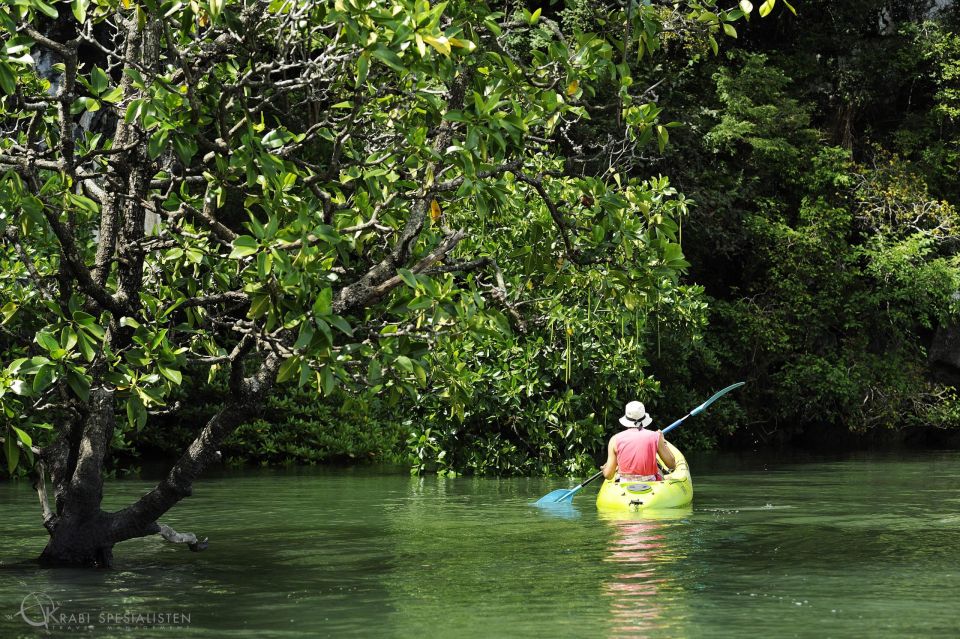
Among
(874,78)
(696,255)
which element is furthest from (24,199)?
(874,78)

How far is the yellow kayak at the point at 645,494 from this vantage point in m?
15.5

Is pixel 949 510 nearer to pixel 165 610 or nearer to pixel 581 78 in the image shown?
pixel 581 78

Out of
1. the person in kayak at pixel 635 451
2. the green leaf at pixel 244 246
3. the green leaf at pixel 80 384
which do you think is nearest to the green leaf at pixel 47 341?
the green leaf at pixel 80 384

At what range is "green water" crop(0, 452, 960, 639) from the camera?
8.02 meters

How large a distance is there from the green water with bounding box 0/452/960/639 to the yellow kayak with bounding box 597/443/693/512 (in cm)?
28

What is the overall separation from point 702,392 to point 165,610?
22.6 metres

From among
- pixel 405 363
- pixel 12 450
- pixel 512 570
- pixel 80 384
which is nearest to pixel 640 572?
pixel 512 570

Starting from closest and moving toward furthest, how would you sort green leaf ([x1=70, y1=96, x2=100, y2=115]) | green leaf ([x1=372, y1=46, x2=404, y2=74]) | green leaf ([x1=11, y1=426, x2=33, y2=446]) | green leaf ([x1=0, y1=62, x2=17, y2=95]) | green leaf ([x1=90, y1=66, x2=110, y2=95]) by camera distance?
green leaf ([x1=0, y1=62, x2=17, y2=95])
green leaf ([x1=372, y1=46, x2=404, y2=74])
green leaf ([x1=11, y1=426, x2=33, y2=446])
green leaf ([x1=90, y1=66, x2=110, y2=95])
green leaf ([x1=70, y1=96, x2=100, y2=115])

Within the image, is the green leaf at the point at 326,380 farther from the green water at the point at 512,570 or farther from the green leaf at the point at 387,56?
the green leaf at the point at 387,56

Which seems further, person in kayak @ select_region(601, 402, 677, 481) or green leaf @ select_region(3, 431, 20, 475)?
person in kayak @ select_region(601, 402, 677, 481)

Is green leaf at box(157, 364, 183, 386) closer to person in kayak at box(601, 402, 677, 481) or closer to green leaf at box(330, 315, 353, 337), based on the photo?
green leaf at box(330, 315, 353, 337)

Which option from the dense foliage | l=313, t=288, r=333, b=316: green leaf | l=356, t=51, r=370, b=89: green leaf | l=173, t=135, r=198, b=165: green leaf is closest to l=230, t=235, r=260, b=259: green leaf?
the dense foliage

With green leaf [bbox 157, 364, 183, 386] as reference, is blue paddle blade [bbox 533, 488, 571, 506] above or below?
below

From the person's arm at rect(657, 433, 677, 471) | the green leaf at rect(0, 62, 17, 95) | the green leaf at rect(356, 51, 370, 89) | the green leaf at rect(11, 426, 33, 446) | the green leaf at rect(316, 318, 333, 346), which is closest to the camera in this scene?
the green leaf at rect(0, 62, 17, 95)
